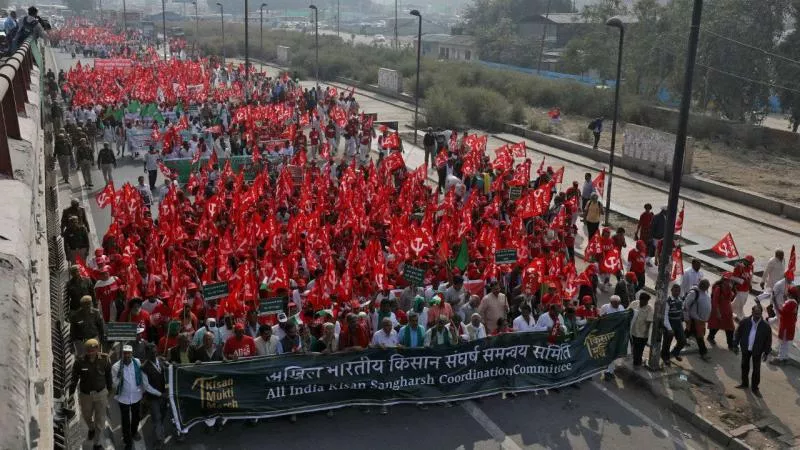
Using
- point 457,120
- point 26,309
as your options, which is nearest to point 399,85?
point 457,120

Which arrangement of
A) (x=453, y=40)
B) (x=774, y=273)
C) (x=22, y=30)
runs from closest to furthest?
(x=774, y=273)
(x=22, y=30)
(x=453, y=40)

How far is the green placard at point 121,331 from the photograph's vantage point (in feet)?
29.6

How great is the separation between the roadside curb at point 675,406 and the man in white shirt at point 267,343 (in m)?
4.83

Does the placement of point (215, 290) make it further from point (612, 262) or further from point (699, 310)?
point (699, 310)

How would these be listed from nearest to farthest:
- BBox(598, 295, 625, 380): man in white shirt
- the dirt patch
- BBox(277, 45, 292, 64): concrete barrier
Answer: the dirt patch < BBox(598, 295, 625, 380): man in white shirt < BBox(277, 45, 292, 64): concrete barrier

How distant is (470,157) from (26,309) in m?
16.4

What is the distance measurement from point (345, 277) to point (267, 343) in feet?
6.82

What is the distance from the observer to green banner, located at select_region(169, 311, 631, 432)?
29.0ft

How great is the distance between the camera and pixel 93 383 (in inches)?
326

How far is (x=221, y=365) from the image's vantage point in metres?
8.80

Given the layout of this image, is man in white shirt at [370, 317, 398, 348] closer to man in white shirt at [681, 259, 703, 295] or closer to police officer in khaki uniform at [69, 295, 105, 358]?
police officer in khaki uniform at [69, 295, 105, 358]

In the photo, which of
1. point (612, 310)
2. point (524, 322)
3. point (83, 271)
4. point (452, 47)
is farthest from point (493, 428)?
point (452, 47)

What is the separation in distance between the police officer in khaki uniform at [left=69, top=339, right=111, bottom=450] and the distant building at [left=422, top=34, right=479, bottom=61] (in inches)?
2579

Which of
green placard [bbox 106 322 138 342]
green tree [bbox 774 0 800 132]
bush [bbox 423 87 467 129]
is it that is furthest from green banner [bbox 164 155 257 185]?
green tree [bbox 774 0 800 132]
